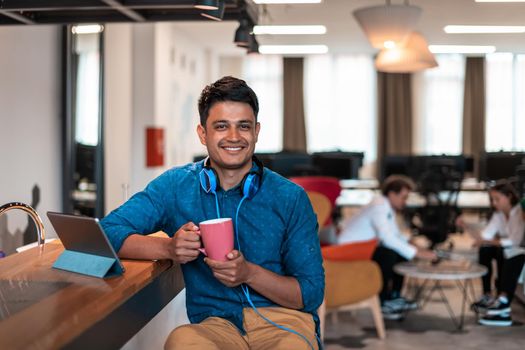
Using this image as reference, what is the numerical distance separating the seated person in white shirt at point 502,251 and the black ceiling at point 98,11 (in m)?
2.74

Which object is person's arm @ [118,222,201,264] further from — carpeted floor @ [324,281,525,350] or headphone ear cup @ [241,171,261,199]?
carpeted floor @ [324,281,525,350]

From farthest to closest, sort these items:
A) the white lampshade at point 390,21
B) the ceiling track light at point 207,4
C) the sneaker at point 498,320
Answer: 1. the white lampshade at point 390,21
2. the sneaker at point 498,320
3. the ceiling track light at point 207,4

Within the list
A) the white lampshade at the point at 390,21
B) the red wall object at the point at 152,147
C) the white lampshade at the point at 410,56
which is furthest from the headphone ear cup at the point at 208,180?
the red wall object at the point at 152,147

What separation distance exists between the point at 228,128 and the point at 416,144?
546 inches

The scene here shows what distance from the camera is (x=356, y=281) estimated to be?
5.28 m

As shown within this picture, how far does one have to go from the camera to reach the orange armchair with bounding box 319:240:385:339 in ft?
17.1

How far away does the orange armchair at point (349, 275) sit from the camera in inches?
205

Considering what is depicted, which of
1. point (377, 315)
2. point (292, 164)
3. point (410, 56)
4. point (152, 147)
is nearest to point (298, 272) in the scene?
point (377, 315)

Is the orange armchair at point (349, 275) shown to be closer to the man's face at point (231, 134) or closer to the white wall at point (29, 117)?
the white wall at point (29, 117)

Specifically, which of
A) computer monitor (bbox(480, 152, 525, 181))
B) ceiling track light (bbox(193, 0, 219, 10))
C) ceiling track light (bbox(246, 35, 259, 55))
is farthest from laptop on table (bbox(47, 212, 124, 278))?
computer monitor (bbox(480, 152, 525, 181))

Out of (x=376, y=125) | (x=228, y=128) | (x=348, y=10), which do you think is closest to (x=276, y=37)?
(x=348, y=10)

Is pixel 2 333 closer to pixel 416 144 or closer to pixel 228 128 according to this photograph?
pixel 228 128

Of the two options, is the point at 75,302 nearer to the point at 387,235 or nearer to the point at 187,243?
the point at 187,243

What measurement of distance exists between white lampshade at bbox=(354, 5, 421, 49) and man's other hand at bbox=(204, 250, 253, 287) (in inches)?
207
